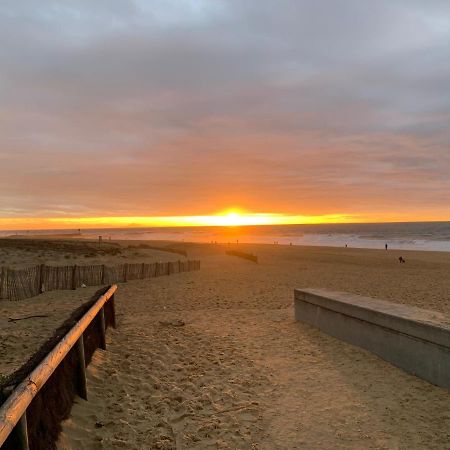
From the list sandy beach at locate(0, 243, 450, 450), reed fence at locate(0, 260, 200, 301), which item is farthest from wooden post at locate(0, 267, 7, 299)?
sandy beach at locate(0, 243, 450, 450)

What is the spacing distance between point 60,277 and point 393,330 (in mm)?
12822

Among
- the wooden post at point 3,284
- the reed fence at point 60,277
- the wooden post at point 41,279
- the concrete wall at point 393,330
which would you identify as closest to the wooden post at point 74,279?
the reed fence at point 60,277

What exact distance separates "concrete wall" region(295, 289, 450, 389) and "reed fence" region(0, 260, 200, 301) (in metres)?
10.1

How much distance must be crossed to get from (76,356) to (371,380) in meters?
4.53

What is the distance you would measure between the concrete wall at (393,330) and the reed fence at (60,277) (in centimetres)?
1015

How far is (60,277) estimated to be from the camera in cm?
1611

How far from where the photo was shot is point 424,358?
6547mm

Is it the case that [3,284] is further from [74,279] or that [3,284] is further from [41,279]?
[74,279]

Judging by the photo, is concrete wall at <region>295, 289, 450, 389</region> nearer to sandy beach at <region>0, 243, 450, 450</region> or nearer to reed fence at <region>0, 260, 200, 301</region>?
sandy beach at <region>0, 243, 450, 450</region>

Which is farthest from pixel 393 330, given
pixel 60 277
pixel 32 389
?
pixel 60 277

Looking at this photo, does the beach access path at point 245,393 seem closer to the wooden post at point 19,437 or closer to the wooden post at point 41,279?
the wooden post at point 19,437

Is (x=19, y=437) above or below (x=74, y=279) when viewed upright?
above

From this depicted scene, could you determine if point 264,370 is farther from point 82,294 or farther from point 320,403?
point 82,294

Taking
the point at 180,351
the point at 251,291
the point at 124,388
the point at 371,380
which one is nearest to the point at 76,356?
the point at 124,388
